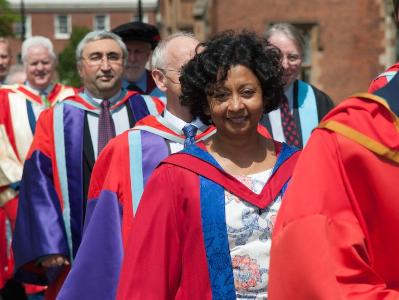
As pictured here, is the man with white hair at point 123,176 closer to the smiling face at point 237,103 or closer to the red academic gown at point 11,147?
the smiling face at point 237,103

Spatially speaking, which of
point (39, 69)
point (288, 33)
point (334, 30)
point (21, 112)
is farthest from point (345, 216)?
point (334, 30)

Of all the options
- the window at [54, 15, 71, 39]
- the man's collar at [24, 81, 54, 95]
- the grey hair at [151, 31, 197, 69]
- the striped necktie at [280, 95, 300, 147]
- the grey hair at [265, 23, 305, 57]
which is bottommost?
the striped necktie at [280, 95, 300, 147]

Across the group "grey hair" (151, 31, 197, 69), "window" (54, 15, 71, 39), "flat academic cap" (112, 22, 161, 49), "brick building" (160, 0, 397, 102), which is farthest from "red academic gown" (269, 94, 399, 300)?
"window" (54, 15, 71, 39)

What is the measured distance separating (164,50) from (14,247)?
Result: 1.85 metres

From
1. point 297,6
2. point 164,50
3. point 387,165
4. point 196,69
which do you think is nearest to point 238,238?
point 196,69

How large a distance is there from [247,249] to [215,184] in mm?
277

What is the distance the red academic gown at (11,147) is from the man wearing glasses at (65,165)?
72.6 inches

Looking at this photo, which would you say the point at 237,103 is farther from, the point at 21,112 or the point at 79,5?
the point at 79,5

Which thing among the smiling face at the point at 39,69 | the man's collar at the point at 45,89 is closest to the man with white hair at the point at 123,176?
the smiling face at the point at 39,69

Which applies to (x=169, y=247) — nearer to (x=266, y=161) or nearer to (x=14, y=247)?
(x=266, y=161)

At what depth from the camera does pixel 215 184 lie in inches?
156

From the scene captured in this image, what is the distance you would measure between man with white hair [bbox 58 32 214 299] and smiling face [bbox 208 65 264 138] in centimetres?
94

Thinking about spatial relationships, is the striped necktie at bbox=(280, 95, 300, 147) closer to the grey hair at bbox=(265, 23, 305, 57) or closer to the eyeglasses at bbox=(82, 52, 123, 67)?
the grey hair at bbox=(265, 23, 305, 57)

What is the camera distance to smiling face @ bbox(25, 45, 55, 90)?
8.72m
